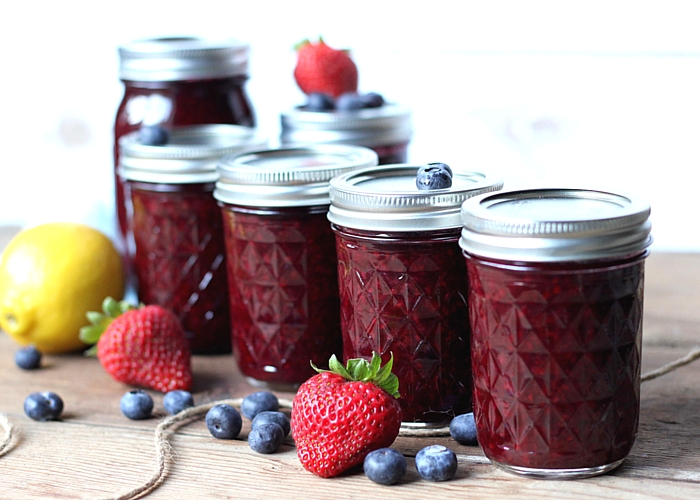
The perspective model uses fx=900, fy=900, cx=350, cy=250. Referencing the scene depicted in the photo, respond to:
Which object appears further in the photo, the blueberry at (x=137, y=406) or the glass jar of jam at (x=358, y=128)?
the glass jar of jam at (x=358, y=128)

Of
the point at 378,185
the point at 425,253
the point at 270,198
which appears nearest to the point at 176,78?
the point at 270,198

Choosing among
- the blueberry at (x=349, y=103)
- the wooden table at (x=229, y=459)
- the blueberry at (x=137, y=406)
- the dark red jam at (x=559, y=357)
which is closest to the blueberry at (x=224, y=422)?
the wooden table at (x=229, y=459)

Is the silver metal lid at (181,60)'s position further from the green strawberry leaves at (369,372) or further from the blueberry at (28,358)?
the green strawberry leaves at (369,372)

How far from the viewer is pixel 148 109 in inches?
61.9

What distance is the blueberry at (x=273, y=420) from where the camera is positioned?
1.13 metres

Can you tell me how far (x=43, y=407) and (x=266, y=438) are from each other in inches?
13.5

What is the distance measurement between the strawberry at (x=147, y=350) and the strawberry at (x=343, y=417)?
1.17 ft

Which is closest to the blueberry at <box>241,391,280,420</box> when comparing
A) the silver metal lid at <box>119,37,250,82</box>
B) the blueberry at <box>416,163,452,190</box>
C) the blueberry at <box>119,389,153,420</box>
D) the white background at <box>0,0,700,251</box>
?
the blueberry at <box>119,389,153,420</box>

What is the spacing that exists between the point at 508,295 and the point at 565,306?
0.19 feet

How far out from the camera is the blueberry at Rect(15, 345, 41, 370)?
57.1 inches

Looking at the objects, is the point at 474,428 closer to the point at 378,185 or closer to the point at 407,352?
the point at 407,352

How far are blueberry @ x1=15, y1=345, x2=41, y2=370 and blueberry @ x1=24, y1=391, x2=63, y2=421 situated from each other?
0.22 meters

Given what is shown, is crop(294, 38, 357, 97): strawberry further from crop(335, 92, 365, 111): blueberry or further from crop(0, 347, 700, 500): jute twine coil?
crop(0, 347, 700, 500): jute twine coil

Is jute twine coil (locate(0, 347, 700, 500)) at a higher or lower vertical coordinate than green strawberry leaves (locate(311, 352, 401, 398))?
lower
